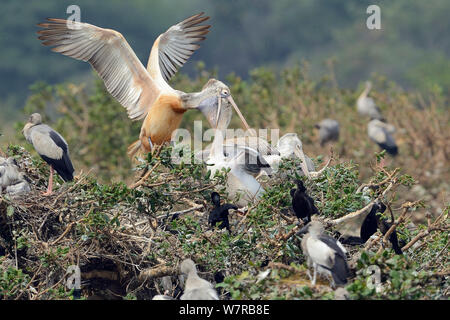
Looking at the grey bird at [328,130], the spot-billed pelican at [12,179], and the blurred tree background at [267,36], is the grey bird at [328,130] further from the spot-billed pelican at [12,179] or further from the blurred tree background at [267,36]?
the blurred tree background at [267,36]

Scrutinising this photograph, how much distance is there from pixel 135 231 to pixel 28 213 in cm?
85

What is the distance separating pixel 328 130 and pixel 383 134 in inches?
54.1

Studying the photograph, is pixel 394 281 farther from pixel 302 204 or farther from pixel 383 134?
pixel 383 134

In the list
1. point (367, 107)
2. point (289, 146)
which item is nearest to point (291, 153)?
point (289, 146)

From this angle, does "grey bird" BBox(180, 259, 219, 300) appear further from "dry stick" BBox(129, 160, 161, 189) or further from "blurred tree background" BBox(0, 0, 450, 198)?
"blurred tree background" BBox(0, 0, 450, 198)

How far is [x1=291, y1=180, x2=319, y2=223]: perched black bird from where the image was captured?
7.00 meters

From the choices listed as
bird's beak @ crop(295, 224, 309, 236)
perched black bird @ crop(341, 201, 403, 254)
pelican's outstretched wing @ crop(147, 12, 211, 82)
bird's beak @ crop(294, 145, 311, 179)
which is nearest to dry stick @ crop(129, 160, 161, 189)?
bird's beak @ crop(295, 224, 309, 236)

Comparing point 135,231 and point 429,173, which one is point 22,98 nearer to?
point 429,173

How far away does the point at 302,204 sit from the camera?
23.1ft

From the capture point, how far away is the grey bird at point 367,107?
1623 centimetres

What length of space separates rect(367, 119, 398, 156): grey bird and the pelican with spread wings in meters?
5.62

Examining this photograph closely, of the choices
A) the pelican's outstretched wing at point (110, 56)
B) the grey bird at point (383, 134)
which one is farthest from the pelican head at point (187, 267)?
the grey bird at point (383, 134)

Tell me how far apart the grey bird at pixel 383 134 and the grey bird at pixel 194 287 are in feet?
27.5
